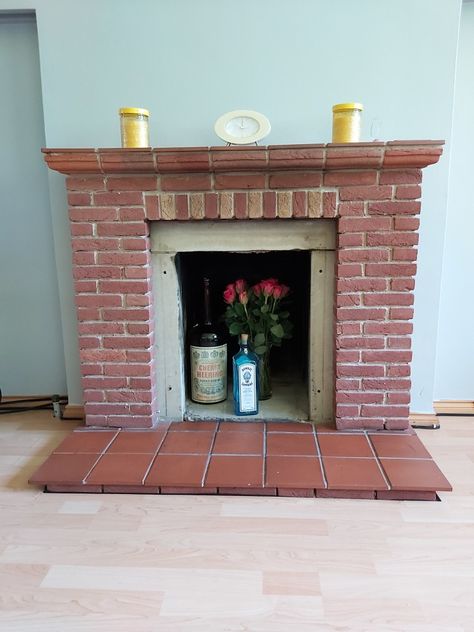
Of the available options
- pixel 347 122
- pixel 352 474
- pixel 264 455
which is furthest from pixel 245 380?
pixel 347 122

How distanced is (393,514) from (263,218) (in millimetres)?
1005

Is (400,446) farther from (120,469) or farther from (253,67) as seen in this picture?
(253,67)

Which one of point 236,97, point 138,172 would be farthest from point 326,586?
point 236,97

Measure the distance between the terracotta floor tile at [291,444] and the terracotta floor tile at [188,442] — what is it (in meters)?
0.21

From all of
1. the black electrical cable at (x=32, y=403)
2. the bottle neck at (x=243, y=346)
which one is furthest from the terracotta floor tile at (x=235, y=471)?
the black electrical cable at (x=32, y=403)

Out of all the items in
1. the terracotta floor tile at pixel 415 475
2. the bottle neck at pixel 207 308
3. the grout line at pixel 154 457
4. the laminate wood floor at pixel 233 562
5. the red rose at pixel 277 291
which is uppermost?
the red rose at pixel 277 291

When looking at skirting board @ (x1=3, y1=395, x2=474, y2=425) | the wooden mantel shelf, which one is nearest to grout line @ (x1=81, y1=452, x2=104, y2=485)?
skirting board @ (x1=3, y1=395, x2=474, y2=425)

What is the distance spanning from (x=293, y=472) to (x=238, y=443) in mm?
258

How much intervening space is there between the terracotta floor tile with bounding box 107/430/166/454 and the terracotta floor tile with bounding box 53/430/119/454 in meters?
0.03

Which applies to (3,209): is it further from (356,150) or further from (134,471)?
(356,150)

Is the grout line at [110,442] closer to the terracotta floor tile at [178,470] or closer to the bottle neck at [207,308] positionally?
the terracotta floor tile at [178,470]

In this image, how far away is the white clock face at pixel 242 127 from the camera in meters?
1.55

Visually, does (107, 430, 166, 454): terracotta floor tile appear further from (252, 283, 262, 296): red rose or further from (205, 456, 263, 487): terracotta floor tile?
(252, 283, 262, 296): red rose

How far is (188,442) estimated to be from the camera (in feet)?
5.33
